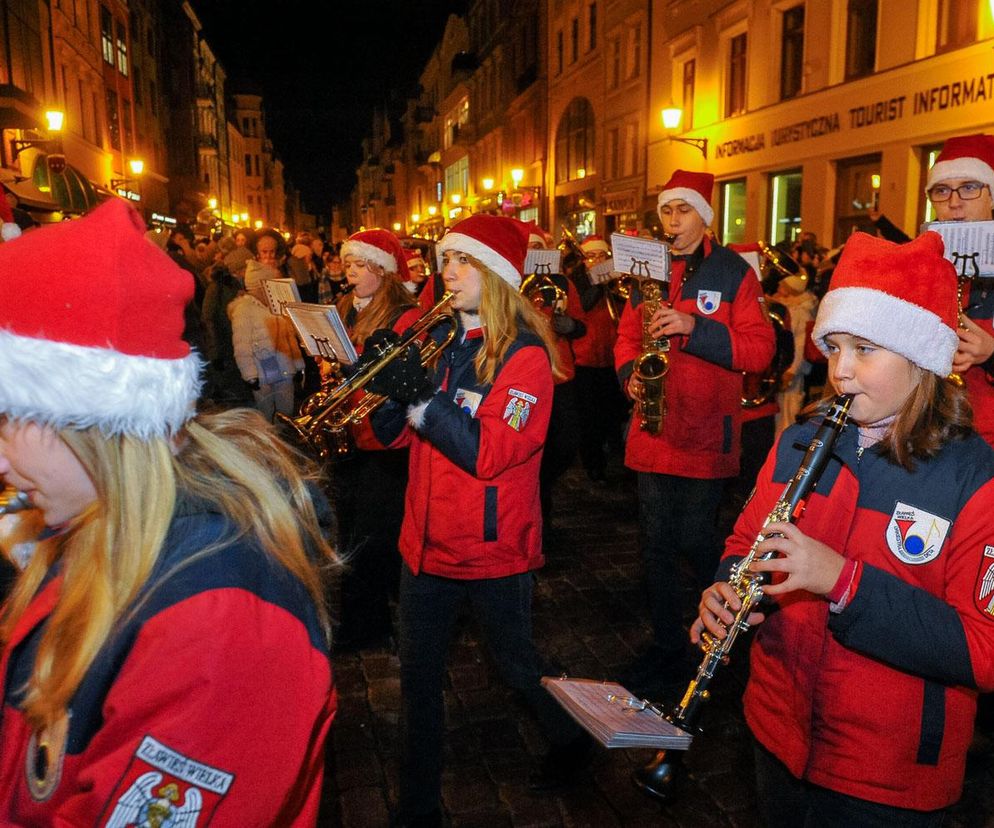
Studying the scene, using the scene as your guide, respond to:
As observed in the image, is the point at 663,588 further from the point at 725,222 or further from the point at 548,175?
the point at 548,175

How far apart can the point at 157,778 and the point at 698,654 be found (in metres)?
3.84

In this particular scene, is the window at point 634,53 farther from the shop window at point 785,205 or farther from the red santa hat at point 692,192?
the red santa hat at point 692,192

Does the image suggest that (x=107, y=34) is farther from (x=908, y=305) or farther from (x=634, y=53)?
(x=908, y=305)

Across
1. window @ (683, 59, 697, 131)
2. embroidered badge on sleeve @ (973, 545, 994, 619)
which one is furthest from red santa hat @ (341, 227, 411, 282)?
window @ (683, 59, 697, 131)

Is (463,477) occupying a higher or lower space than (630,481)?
higher

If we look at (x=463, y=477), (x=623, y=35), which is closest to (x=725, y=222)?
(x=623, y=35)

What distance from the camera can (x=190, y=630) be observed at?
1.23 meters

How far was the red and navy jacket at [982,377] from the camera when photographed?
3578mm

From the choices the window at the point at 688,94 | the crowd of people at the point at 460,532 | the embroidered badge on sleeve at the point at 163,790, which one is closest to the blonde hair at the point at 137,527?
the crowd of people at the point at 460,532

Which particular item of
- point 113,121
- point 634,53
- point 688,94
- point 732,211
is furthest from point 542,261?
point 113,121

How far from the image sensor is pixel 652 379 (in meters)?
4.26

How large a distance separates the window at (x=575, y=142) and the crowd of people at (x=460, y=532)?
24.9m

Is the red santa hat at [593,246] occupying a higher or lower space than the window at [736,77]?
lower

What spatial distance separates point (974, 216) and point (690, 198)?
4.43 feet
